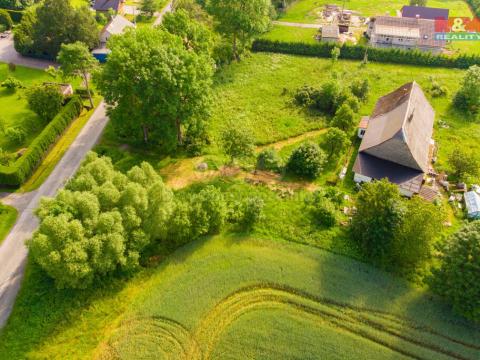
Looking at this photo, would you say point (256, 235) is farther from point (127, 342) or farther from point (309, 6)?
point (309, 6)

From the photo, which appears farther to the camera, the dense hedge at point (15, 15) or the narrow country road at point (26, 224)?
the dense hedge at point (15, 15)

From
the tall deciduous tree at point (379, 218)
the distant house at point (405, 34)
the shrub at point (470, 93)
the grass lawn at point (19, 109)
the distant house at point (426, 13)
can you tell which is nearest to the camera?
the tall deciduous tree at point (379, 218)

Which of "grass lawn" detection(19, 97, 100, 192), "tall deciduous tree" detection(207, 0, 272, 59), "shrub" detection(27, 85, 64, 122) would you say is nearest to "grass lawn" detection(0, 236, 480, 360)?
"grass lawn" detection(19, 97, 100, 192)

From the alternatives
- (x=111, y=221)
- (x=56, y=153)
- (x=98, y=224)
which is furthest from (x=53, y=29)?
(x=111, y=221)

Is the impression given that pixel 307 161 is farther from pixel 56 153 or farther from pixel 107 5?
pixel 107 5

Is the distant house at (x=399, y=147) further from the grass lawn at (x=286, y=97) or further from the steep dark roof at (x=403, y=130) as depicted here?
the grass lawn at (x=286, y=97)

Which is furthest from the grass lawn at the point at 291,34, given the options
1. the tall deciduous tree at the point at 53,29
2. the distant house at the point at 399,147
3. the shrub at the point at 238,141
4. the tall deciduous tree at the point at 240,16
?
the shrub at the point at 238,141

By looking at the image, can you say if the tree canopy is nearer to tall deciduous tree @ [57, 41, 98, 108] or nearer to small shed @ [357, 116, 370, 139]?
tall deciduous tree @ [57, 41, 98, 108]
